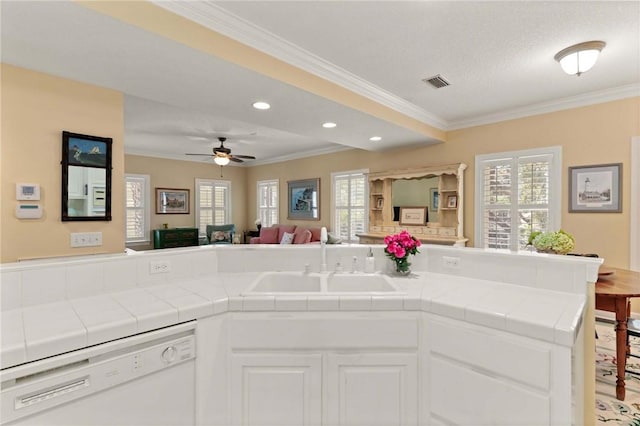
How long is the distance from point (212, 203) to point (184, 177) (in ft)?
3.03

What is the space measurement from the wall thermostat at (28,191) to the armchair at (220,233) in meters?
5.17

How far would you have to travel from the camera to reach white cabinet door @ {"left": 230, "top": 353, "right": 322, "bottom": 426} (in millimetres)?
1552

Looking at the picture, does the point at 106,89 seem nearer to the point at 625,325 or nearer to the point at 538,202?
the point at 625,325

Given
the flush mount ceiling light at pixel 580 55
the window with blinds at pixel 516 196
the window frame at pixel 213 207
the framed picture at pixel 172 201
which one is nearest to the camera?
the flush mount ceiling light at pixel 580 55

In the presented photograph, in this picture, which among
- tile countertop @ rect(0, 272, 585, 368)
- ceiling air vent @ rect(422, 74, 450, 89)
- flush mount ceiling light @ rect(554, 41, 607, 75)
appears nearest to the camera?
tile countertop @ rect(0, 272, 585, 368)

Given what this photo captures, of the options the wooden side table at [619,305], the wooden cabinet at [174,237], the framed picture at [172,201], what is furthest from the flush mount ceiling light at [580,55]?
the framed picture at [172,201]

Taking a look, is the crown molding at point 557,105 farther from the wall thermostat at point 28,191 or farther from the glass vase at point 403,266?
the wall thermostat at point 28,191

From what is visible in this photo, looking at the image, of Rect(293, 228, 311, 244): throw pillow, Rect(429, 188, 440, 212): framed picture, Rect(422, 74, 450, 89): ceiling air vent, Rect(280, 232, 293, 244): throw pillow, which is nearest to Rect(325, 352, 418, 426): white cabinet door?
Rect(422, 74, 450, 89): ceiling air vent

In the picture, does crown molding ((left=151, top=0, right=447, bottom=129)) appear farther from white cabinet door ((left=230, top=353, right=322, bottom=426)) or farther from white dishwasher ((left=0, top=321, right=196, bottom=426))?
white cabinet door ((left=230, top=353, right=322, bottom=426))

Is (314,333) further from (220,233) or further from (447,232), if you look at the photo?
(220,233)

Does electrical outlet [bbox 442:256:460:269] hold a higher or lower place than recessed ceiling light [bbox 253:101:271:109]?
lower

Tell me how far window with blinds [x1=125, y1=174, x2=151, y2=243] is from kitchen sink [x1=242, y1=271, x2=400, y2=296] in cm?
572

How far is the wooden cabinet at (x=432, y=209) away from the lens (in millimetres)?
4418

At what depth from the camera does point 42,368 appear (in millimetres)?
1090
